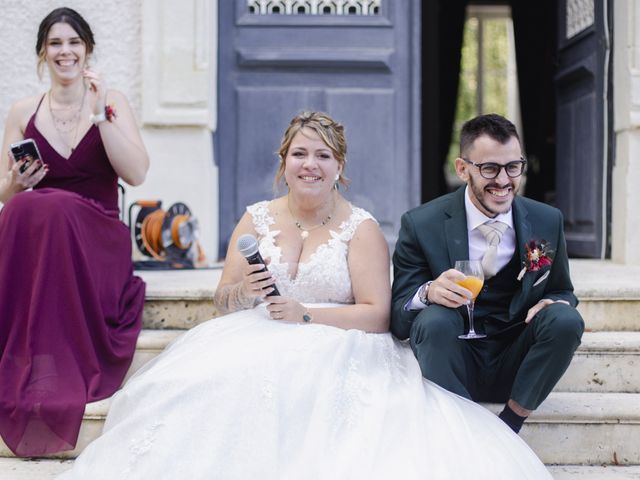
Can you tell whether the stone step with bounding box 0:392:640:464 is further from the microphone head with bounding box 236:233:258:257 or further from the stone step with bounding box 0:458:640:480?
the microphone head with bounding box 236:233:258:257

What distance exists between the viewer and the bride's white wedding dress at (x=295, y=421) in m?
2.47

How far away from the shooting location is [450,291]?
2.75m

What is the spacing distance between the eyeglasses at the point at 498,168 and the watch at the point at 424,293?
1.31 ft

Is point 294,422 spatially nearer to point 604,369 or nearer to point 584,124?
point 604,369

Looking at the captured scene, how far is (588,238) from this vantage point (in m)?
5.29

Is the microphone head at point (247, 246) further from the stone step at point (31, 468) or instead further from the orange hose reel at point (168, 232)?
the orange hose reel at point (168, 232)

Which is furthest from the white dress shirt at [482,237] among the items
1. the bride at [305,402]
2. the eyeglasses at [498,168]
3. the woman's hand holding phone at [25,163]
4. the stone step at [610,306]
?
the woman's hand holding phone at [25,163]

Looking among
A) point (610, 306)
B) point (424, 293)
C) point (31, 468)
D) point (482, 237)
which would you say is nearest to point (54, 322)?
point (31, 468)

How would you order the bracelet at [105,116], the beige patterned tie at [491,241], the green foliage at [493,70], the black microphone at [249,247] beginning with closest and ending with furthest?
the black microphone at [249,247]
the beige patterned tie at [491,241]
the bracelet at [105,116]
the green foliage at [493,70]

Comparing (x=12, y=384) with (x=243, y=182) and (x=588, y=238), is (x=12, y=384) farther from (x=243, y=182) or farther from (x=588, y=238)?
(x=588, y=238)

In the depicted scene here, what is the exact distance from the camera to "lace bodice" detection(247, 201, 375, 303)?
3.08m

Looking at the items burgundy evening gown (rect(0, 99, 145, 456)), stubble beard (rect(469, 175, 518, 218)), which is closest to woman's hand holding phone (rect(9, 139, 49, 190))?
burgundy evening gown (rect(0, 99, 145, 456))

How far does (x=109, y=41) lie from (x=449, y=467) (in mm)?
3379

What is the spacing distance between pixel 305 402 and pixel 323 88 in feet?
9.13
